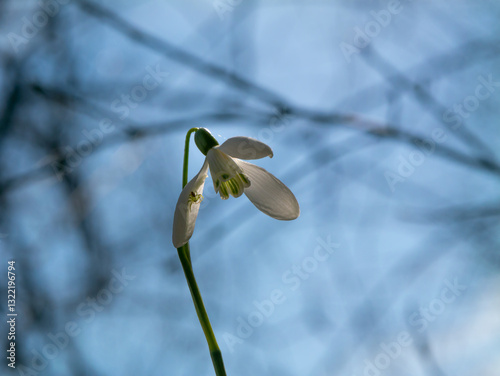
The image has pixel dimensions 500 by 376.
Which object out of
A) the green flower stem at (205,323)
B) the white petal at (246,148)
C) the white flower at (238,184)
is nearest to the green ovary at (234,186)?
the white flower at (238,184)

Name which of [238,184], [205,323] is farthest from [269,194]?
[205,323]

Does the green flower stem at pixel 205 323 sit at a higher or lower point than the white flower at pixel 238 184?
lower

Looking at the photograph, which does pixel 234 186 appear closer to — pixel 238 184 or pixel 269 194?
pixel 238 184

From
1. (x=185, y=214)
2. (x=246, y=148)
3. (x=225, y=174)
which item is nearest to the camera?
(x=185, y=214)

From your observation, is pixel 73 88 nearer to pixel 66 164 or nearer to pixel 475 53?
pixel 66 164

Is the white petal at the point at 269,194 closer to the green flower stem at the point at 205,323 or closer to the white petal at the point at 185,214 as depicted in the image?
the white petal at the point at 185,214

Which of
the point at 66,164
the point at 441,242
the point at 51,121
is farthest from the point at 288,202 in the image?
the point at 441,242
